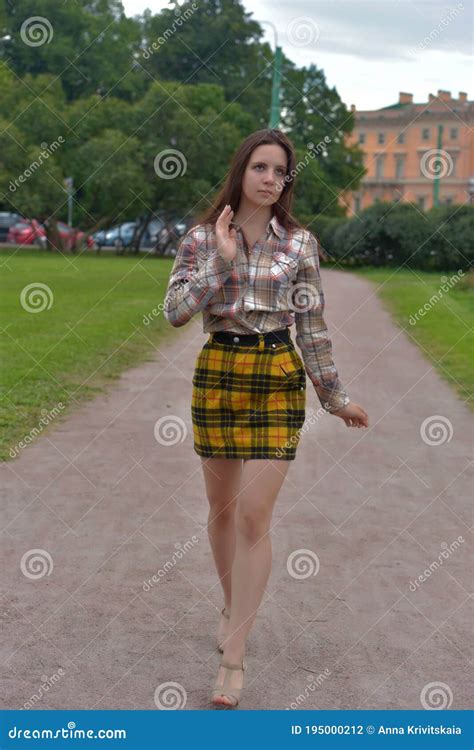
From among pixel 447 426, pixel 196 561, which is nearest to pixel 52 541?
pixel 196 561

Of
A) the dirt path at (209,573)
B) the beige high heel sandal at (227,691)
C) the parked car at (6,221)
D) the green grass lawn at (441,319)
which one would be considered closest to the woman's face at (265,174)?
the beige high heel sandal at (227,691)

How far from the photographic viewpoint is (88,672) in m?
4.61

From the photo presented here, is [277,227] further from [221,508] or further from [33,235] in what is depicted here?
[33,235]

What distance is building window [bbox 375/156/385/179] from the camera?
341 ft

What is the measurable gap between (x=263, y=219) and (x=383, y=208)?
4120cm

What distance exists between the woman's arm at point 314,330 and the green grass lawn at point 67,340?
462 cm

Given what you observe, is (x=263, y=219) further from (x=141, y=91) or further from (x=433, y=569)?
(x=141, y=91)

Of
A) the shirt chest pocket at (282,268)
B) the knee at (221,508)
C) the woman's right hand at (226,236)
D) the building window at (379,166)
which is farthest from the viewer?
the building window at (379,166)

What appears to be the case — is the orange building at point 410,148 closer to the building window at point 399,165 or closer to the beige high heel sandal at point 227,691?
the building window at point 399,165

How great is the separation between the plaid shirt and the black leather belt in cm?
2

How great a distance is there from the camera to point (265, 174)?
449 cm

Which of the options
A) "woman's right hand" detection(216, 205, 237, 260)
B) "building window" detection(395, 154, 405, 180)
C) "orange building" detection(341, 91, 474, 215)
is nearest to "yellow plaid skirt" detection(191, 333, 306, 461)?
"woman's right hand" detection(216, 205, 237, 260)

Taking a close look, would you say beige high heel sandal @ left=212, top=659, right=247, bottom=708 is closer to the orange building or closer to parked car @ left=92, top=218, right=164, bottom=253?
parked car @ left=92, top=218, right=164, bottom=253

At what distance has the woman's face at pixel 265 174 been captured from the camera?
4.48 meters
